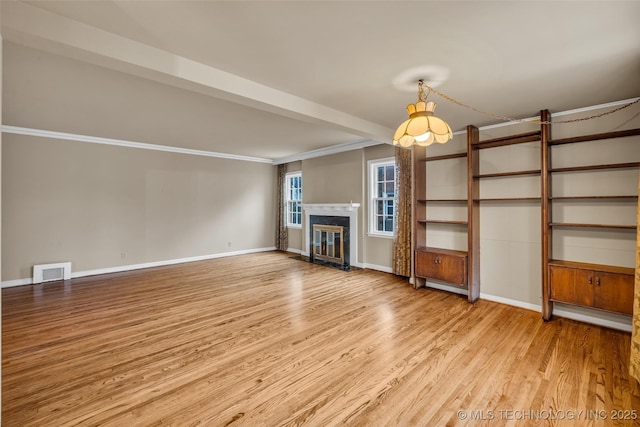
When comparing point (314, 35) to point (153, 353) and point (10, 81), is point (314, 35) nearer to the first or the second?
point (153, 353)

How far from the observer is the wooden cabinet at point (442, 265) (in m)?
4.27

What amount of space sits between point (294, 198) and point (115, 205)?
4179mm

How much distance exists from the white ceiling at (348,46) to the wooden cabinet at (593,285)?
189cm

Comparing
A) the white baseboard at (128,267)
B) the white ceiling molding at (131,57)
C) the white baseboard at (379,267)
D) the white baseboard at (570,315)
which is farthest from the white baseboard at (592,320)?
the white baseboard at (128,267)

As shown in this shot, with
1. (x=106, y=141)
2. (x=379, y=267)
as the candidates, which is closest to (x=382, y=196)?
(x=379, y=267)

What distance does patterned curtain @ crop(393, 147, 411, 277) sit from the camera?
17.6 feet

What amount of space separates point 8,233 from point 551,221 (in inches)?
321

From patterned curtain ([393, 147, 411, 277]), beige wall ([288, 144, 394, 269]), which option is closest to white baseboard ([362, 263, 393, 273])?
beige wall ([288, 144, 394, 269])

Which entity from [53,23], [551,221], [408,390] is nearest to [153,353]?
[408,390]

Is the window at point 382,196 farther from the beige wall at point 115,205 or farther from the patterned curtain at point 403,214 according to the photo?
the beige wall at point 115,205

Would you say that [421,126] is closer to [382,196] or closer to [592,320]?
[592,320]

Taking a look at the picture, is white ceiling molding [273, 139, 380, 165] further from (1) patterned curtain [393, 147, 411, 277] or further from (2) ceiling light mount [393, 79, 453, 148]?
(2) ceiling light mount [393, 79, 453, 148]

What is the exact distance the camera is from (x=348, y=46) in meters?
2.32

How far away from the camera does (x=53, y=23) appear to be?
6.49 feet
